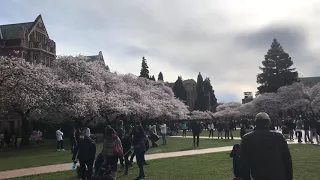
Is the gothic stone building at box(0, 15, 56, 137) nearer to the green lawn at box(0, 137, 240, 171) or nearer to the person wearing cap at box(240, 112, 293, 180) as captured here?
the green lawn at box(0, 137, 240, 171)

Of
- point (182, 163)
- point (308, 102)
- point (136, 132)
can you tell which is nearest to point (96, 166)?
point (136, 132)

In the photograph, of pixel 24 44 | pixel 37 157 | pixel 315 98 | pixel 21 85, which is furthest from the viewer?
pixel 315 98

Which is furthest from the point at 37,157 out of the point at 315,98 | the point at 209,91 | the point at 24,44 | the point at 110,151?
the point at 209,91

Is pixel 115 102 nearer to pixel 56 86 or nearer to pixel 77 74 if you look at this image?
pixel 77 74

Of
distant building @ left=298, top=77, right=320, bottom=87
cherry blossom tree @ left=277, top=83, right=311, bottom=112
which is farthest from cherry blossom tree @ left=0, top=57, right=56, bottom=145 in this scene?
distant building @ left=298, top=77, right=320, bottom=87

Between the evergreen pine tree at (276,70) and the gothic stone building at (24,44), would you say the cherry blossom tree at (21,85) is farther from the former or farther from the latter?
the evergreen pine tree at (276,70)

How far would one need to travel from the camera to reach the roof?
53719mm

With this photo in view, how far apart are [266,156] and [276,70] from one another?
7333 cm

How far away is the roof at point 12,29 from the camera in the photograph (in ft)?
176

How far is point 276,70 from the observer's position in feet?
244

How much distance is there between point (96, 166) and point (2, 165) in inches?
331

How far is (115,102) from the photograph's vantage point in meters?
39.3

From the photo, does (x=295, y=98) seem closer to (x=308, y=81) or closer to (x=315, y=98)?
(x=315, y=98)

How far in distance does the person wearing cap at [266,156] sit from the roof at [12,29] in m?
53.5
